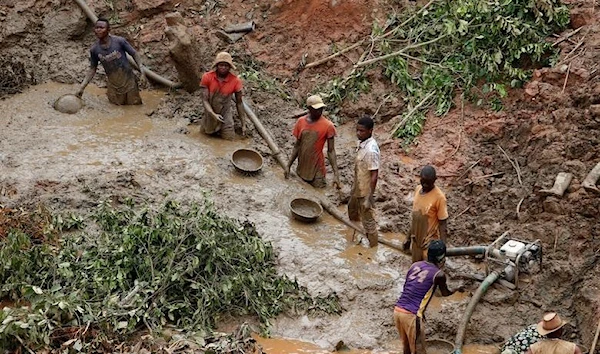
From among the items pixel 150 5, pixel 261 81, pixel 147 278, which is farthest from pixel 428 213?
pixel 150 5

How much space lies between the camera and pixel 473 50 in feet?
36.0

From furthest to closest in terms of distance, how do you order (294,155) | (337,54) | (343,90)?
1. (337,54)
2. (343,90)
3. (294,155)

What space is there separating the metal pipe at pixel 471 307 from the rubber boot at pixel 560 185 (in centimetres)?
122

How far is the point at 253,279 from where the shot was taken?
7.76m

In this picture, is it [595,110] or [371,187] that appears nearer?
[371,187]

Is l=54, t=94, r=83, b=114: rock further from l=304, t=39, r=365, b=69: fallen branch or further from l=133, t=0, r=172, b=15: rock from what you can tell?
l=304, t=39, r=365, b=69: fallen branch

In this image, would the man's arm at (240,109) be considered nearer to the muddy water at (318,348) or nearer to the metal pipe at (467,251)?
the metal pipe at (467,251)

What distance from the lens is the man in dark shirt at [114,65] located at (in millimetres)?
11148

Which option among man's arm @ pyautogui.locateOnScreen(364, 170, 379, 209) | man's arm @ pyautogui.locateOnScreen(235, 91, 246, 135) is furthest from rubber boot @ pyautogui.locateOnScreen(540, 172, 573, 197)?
man's arm @ pyautogui.locateOnScreen(235, 91, 246, 135)

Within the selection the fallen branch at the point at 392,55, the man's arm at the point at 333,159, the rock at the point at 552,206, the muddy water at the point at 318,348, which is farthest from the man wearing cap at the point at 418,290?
the fallen branch at the point at 392,55

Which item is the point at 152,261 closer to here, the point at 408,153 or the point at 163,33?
the point at 408,153

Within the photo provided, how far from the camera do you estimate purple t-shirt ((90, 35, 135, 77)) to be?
36.7ft

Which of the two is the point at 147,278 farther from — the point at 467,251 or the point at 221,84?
the point at 221,84

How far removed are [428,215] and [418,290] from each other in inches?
50.8
